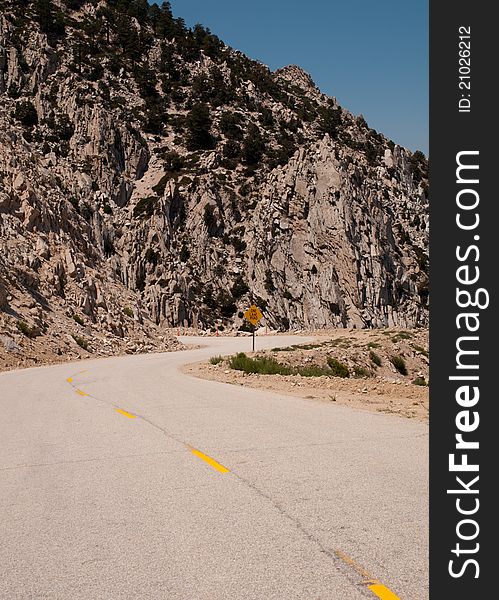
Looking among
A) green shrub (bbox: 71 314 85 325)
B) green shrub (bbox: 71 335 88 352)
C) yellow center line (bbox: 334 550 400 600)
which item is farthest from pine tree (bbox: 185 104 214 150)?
→ yellow center line (bbox: 334 550 400 600)

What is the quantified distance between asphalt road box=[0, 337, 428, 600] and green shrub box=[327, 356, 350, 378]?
59.1ft

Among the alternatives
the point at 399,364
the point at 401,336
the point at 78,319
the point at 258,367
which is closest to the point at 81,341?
the point at 78,319

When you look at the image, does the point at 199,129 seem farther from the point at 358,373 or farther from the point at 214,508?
the point at 214,508

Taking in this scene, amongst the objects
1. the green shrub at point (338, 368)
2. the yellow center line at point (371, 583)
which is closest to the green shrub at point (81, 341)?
the green shrub at point (338, 368)

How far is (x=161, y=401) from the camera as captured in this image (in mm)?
15008

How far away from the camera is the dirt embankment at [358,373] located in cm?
1600

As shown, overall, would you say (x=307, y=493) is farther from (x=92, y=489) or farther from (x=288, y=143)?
(x=288, y=143)

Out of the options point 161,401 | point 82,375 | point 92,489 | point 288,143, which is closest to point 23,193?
point 82,375

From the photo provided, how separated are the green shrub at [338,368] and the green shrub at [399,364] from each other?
17.4ft

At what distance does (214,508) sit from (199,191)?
73.1m

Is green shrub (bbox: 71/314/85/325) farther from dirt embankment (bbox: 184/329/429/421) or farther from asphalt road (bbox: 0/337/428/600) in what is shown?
asphalt road (bbox: 0/337/428/600)

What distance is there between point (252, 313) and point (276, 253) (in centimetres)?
4178

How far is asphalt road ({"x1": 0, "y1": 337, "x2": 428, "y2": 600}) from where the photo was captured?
4.34 meters

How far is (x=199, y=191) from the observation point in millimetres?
77250
